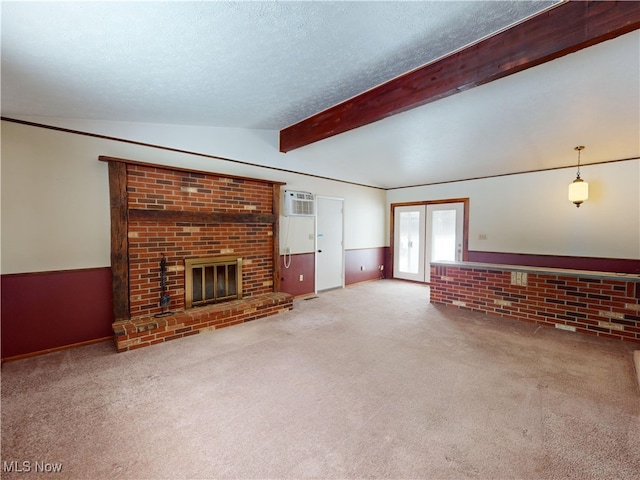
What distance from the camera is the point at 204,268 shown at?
12.6 feet

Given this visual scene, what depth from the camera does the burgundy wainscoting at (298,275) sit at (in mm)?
5075

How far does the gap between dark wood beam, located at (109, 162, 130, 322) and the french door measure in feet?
19.1

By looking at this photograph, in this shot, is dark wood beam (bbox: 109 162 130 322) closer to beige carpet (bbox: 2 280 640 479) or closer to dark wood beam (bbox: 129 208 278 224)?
dark wood beam (bbox: 129 208 278 224)

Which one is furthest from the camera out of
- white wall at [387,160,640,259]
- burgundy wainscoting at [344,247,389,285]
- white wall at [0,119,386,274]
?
burgundy wainscoting at [344,247,389,285]

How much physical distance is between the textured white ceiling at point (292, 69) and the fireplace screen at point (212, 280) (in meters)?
1.86

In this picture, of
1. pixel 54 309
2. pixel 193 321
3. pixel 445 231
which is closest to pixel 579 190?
pixel 445 231

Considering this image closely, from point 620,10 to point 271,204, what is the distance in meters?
4.02

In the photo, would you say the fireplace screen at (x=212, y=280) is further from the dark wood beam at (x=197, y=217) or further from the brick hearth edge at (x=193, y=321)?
the dark wood beam at (x=197, y=217)

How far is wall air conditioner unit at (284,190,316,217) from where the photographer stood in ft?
16.2

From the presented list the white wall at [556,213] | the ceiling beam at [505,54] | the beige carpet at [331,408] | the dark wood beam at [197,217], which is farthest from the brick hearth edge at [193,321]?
the white wall at [556,213]

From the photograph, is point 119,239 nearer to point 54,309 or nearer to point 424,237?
point 54,309

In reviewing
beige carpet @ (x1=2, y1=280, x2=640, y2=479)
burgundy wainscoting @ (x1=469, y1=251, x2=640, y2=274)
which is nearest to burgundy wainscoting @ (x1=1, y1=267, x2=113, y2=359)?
beige carpet @ (x1=2, y1=280, x2=640, y2=479)

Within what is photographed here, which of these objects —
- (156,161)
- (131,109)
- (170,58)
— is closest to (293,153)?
(156,161)

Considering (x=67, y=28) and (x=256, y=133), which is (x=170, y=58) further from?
(x=256, y=133)
